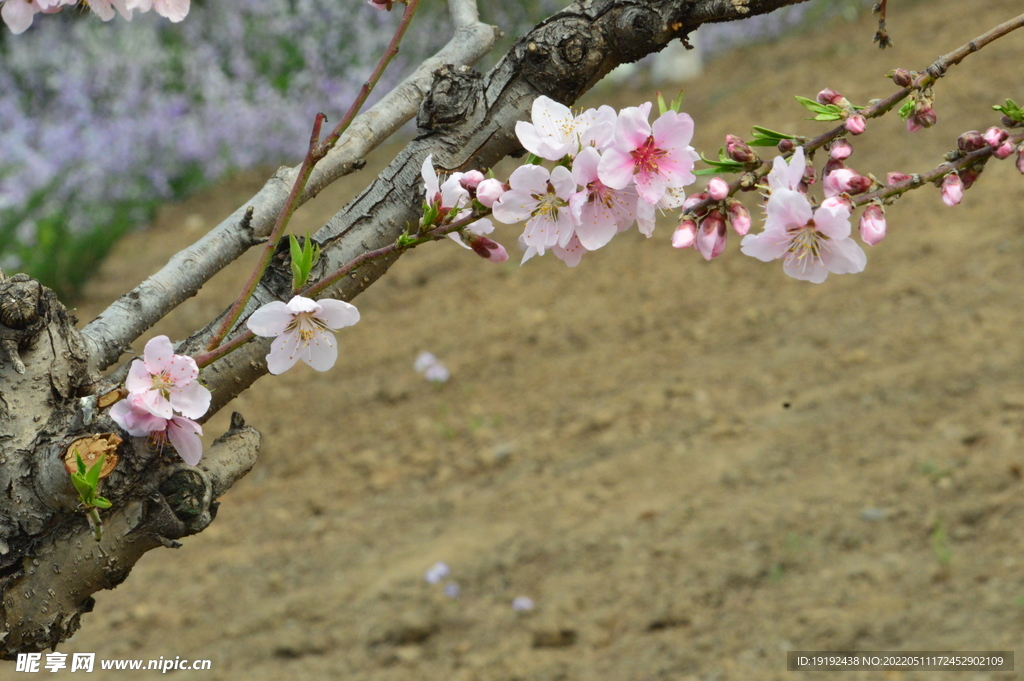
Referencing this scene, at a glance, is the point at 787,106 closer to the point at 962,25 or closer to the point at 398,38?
the point at 962,25

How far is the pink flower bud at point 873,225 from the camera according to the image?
45.8 inches

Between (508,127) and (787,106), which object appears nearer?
(508,127)

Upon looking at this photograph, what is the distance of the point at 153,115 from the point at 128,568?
7.03 metres

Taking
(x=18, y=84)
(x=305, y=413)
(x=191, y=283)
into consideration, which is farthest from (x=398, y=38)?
(x=18, y=84)

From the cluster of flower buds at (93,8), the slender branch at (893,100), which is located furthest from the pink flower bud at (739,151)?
the cluster of flower buds at (93,8)

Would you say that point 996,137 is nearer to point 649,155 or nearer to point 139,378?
point 649,155

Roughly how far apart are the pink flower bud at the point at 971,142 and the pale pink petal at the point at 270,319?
35.9 inches

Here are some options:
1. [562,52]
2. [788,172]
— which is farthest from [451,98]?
[788,172]

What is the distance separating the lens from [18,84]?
8.55 metres

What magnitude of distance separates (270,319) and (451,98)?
449 mm

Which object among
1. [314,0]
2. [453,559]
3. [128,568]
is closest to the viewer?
[128,568]

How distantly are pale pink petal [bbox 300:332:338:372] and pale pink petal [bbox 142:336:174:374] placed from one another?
6.6 inches

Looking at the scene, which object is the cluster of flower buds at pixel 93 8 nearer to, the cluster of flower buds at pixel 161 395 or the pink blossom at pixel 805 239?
the cluster of flower buds at pixel 161 395

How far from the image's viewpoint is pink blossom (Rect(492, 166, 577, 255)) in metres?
1.11
